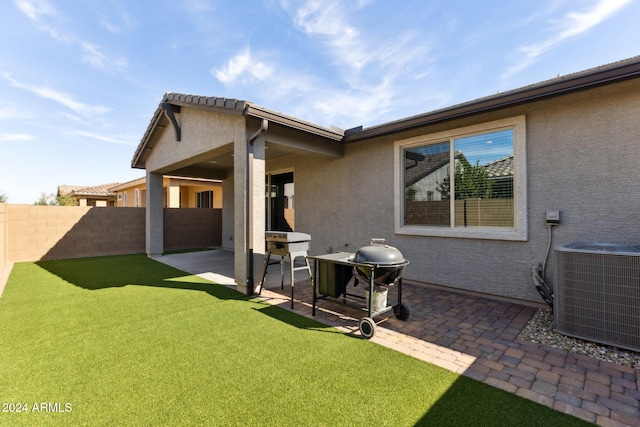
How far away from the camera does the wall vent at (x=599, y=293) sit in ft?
10.9

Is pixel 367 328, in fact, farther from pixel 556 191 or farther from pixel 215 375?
pixel 556 191

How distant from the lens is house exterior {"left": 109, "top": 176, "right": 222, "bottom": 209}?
17.2 metres

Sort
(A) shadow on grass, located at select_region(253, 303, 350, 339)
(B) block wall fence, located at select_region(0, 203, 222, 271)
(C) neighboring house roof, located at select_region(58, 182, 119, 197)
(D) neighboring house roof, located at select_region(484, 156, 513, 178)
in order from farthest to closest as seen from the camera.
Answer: (C) neighboring house roof, located at select_region(58, 182, 119, 197), (B) block wall fence, located at select_region(0, 203, 222, 271), (D) neighboring house roof, located at select_region(484, 156, 513, 178), (A) shadow on grass, located at select_region(253, 303, 350, 339)

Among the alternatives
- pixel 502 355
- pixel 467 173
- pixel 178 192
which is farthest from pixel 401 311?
pixel 178 192

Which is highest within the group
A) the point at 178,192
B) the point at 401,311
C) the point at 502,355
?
the point at 178,192

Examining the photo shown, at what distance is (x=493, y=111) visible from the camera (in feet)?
17.7

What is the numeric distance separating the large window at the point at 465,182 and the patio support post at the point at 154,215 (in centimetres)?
974

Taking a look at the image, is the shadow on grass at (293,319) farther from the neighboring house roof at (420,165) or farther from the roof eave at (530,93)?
the roof eave at (530,93)

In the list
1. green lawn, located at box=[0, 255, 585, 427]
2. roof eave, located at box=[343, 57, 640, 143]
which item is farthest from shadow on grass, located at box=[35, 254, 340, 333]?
roof eave, located at box=[343, 57, 640, 143]

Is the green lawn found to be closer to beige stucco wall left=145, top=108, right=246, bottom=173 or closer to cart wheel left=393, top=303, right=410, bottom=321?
cart wheel left=393, top=303, right=410, bottom=321

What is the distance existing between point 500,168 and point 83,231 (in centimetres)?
1463

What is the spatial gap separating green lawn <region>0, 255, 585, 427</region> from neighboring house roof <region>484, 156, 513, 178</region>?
427 centimetres

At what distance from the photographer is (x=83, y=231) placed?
11000mm

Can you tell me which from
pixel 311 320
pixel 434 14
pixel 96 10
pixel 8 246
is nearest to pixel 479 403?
pixel 311 320
